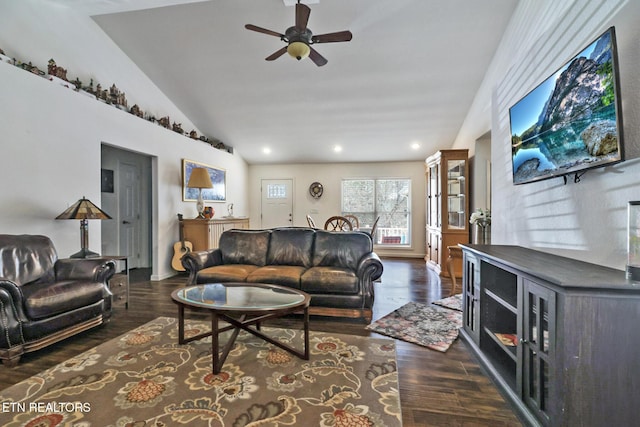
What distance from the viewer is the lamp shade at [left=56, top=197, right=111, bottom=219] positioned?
3047mm

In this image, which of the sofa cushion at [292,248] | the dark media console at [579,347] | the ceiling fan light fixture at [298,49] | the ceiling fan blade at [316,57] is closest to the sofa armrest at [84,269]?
the sofa cushion at [292,248]

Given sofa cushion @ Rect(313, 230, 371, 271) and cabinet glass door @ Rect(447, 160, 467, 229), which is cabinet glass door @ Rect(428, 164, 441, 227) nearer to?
cabinet glass door @ Rect(447, 160, 467, 229)

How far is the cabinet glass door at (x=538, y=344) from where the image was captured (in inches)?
54.1

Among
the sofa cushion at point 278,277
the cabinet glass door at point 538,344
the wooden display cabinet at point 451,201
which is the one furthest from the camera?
the wooden display cabinet at point 451,201

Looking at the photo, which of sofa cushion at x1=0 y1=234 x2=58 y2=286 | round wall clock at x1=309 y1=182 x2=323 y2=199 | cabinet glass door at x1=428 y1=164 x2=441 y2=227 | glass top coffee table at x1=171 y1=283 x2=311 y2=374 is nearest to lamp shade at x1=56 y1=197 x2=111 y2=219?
sofa cushion at x1=0 y1=234 x2=58 y2=286

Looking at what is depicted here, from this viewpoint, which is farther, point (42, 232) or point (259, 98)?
point (259, 98)

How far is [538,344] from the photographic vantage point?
1478 millimetres

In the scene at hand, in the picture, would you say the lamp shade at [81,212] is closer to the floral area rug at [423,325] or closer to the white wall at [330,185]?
the floral area rug at [423,325]

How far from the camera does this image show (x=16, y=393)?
1741mm

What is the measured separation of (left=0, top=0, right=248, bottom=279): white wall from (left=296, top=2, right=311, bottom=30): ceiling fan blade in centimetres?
269

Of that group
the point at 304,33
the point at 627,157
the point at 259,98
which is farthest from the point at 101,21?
the point at 627,157

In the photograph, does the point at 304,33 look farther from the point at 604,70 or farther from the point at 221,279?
the point at 221,279

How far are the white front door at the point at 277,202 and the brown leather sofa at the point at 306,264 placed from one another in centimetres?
361

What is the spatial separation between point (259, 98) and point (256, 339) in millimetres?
3855
